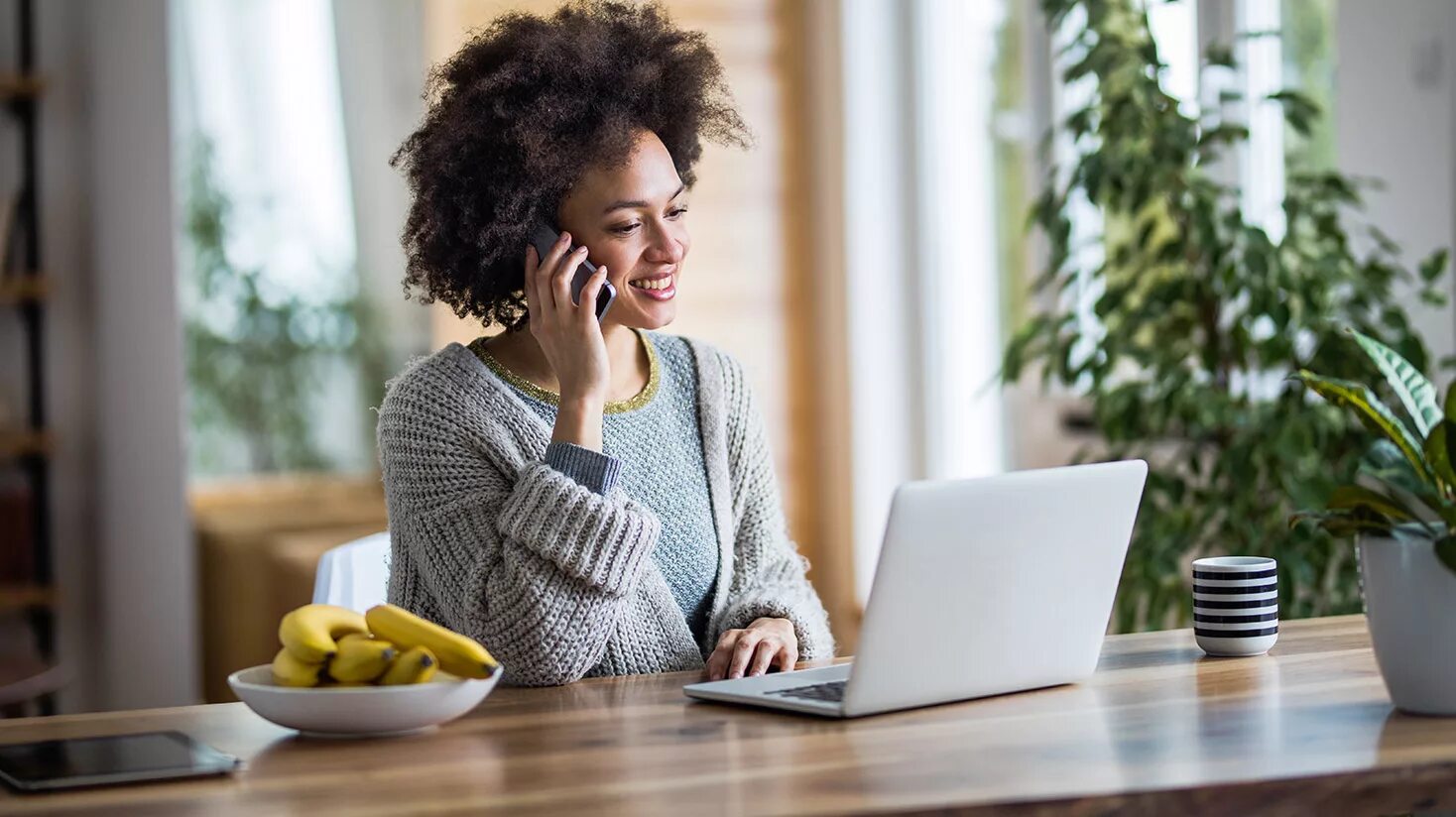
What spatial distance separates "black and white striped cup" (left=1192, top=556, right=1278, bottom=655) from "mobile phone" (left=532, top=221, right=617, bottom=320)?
80cm

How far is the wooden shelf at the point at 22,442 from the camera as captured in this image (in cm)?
422

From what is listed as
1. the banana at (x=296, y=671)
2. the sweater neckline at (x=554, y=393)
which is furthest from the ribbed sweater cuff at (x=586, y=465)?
the banana at (x=296, y=671)

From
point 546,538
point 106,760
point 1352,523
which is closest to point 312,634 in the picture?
point 106,760

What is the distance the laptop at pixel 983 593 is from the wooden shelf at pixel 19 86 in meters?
3.32

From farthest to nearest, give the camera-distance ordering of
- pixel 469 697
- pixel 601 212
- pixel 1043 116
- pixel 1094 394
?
pixel 1043 116, pixel 1094 394, pixel 601 212, pixel 469 697

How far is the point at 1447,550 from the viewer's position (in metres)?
1.42

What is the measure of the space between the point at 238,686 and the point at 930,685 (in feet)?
2.05

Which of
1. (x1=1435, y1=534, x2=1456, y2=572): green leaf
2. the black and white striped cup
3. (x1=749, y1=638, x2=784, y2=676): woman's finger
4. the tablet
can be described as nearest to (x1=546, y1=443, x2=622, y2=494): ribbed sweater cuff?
(x1=749, y1=638, x2=784, y2=676): woman's finger

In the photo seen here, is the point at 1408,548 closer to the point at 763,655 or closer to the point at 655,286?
the point at 763,655

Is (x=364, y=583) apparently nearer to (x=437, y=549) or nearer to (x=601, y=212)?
(x=437, y=549)

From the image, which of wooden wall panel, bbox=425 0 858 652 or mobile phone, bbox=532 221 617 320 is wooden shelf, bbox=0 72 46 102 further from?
mobile phone, bbox=532 221 617 320

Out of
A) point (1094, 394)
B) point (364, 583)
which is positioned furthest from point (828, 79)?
point (364, 583)

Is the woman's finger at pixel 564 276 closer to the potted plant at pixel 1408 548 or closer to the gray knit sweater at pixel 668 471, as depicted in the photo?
the gray knit sweater at pixel 668 471

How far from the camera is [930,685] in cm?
154
